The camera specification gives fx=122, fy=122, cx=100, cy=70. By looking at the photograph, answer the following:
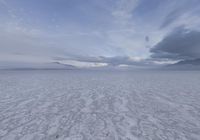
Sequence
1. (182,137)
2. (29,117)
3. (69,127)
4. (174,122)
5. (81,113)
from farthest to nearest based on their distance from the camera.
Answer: (81,113), (29,117), (174,122), (69,127), (182,137)

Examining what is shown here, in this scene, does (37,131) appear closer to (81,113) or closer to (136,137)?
(81,113)

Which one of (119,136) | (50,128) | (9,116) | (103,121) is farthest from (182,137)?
(9,116)

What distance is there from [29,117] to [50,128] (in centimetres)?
177

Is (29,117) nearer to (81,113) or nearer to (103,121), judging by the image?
(81,113)

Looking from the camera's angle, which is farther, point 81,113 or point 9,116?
point 81,113

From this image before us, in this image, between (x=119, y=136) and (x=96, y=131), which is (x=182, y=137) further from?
(x=96, y=131)

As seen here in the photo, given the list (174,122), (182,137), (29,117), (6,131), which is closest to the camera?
(182,137)

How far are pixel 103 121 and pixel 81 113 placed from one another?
1421mm

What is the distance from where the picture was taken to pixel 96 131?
14.8 feet

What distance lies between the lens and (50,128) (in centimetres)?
465

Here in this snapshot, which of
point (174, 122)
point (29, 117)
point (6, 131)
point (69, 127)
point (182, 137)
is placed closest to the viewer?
point (182, 137)

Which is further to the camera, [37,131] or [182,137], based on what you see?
[37,131]

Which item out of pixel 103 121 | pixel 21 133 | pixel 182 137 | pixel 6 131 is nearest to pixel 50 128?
pixel 21 133

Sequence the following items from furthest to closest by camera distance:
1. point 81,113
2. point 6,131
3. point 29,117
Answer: point 81,113
point 29,117
point 6,131
